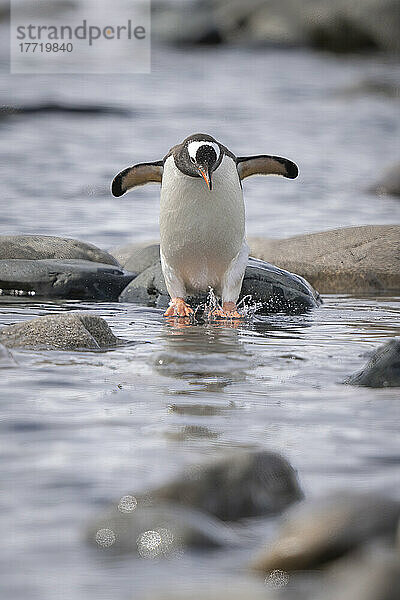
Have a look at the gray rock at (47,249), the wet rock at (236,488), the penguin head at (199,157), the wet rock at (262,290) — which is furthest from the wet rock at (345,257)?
the wet rock at (236,488)

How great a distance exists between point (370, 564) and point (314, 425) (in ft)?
5.15

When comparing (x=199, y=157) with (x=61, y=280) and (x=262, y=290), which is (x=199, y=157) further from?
(x=61, y=280)

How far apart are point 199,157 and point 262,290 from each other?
1943 mm

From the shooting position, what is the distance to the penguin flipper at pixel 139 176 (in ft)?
24.9

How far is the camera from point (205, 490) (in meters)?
2.58

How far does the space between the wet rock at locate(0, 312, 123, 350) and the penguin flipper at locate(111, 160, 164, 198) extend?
235cm

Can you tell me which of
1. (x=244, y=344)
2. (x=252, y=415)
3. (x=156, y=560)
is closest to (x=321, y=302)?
(x=244, y=344)

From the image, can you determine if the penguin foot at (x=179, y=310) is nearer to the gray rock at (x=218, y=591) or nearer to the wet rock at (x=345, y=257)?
the wet rock at (x=345, y=257)

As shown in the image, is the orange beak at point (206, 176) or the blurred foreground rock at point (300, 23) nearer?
A: the orange beak at point (206, 176)

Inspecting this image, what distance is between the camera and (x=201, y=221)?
6934 mm

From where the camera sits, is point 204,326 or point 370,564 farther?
point 204,326

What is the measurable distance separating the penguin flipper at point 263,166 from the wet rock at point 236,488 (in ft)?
16.5

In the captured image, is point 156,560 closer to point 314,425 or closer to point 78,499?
point 78,499

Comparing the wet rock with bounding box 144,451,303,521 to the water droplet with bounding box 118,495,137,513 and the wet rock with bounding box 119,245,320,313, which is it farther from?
the wet rock with bounding box 119,245,320,313
